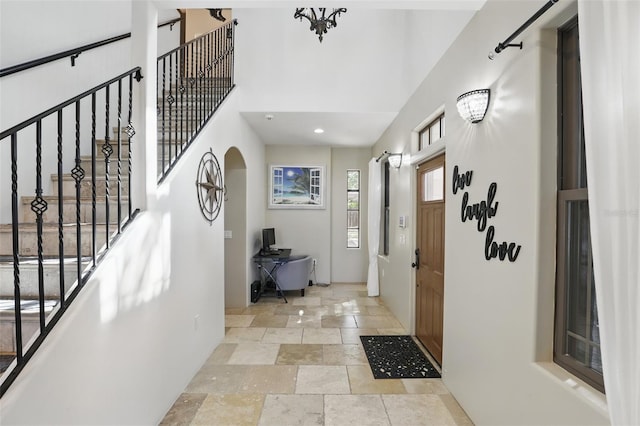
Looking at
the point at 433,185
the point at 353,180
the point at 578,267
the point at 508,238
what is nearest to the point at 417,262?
the point at 433,185

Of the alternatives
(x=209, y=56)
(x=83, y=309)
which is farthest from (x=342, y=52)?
(x=83, y=309)

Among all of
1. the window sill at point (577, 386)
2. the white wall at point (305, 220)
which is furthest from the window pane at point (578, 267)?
the white wall at point (305, 220)

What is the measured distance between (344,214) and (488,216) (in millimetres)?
4523

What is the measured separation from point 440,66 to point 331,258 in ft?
14.4

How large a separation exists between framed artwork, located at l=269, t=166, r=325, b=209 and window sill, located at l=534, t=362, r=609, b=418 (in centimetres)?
499

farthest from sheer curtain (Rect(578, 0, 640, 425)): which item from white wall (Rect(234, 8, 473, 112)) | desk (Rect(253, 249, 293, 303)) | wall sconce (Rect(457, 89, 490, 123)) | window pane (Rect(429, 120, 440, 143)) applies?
desk (Rect(253, 249, 293, 303))

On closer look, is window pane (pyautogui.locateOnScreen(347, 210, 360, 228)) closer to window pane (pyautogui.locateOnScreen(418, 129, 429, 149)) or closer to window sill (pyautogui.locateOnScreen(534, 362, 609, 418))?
window pane (pyautogui.locateOnScreen(418, 129, 429, 149))

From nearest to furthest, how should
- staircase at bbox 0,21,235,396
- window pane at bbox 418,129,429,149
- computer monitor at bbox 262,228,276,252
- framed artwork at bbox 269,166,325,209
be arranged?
staircase at bbox 0,21,235,396, window pane at bbox 418,129,429,149, computer monitor at bbox 262,228,276,252, framed artwork at bbox 269,166,325,209

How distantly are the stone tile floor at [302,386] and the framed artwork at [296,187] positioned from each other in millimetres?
2693

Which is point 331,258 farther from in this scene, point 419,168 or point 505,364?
point 505,364

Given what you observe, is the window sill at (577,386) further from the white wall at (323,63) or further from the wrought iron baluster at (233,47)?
the wrought iron baluster at (233,47)

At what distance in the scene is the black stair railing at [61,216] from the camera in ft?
3.99

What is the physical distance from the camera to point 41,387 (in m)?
1.19

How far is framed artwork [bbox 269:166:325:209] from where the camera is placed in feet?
20.5
